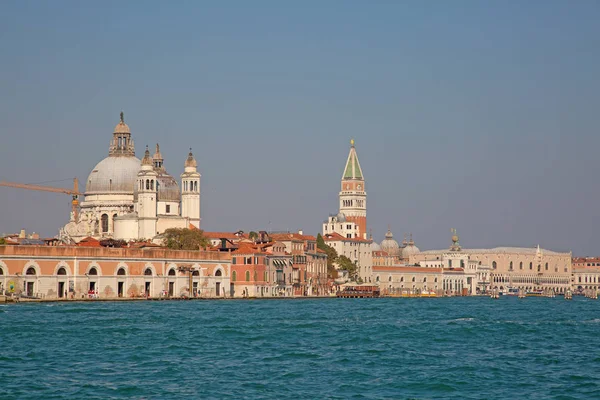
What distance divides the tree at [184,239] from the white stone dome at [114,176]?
37.6 feet

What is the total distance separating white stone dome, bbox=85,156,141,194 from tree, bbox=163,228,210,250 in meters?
11.5

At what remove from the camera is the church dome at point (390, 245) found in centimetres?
19112

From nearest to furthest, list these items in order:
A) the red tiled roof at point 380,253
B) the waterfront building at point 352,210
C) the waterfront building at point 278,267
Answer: the waterfront building at point 278,267
the waterfront building at point 352,210
the red tiled roof at point 380,253

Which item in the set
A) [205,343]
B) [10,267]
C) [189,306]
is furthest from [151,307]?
[205,343]

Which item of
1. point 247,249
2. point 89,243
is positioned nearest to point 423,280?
point 247,249

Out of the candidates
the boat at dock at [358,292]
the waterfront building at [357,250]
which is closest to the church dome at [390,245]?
the waterfront building at [357,250]

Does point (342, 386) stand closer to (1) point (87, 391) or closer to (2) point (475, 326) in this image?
(1) point (87, 391)

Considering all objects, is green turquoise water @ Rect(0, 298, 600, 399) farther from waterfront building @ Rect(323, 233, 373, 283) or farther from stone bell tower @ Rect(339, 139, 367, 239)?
stone bell tower @ Rect(339, 139, 367, 239)

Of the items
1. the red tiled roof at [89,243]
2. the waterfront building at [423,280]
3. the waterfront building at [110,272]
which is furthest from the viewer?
the waterfront building at [423,280]

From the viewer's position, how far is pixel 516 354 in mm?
41500

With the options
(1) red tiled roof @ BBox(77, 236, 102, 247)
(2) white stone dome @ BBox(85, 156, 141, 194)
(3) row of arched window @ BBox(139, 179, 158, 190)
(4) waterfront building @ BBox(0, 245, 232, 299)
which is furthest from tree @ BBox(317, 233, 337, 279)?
(1) red tiled roof @ BBox(77, 236, 102, 247)

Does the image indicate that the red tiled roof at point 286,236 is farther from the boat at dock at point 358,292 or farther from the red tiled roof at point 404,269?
the red tiled roof at point 404,269

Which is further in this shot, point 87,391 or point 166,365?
point 166,365

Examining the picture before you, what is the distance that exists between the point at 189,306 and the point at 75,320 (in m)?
22.1
